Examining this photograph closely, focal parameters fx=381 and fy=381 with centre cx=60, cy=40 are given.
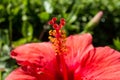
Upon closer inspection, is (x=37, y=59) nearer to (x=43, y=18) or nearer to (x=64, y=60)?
(x=64, y=60)

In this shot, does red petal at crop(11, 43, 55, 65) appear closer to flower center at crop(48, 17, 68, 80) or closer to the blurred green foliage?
flower center at crop(48, 17, 68, 80)

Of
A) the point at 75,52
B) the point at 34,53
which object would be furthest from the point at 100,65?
the point at 34,53

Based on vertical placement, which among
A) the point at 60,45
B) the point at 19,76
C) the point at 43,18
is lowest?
the point at 19,76

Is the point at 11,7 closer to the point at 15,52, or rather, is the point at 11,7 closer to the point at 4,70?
the point at 4,70

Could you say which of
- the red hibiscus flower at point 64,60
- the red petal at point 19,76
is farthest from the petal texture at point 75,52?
the red petal at point 19,76

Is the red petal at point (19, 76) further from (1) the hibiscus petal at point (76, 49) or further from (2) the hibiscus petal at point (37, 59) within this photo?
(1) the hibiscus petal at point (76, 49)

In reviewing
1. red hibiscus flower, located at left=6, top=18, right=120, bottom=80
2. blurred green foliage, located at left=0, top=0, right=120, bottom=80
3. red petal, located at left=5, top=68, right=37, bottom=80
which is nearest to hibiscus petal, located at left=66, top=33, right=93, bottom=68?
red hibiscus flower, located at left=6, top=18, right=120, bottom=80
